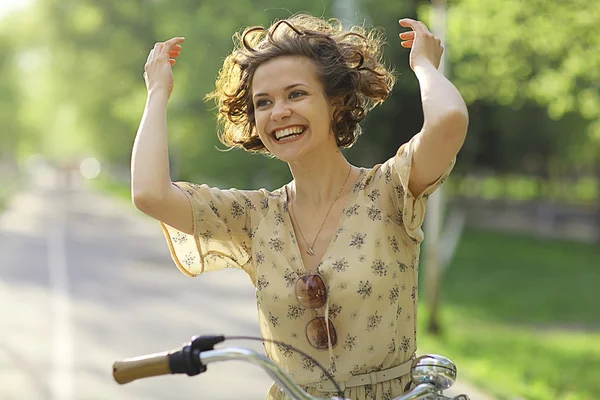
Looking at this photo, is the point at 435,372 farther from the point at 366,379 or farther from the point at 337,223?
the point at 337,223

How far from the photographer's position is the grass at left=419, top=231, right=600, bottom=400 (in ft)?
29.6

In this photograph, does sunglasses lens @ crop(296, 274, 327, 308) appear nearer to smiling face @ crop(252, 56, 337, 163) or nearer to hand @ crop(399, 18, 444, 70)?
smiling face @ crop(252, 56, 337, 163)

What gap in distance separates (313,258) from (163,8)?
19.7 m

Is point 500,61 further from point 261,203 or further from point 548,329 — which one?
point 261,203

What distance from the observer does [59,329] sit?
10547mm

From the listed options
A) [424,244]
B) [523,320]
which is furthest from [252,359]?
[424,244]

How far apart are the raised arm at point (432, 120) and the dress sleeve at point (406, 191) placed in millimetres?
16

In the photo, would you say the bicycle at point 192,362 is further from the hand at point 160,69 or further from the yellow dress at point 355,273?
the hand at point 160,69

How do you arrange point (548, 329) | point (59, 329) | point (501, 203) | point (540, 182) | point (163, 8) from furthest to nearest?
point (540, 182) < point (501, 203) < point (163, 8) < point (548, 329) < point (59, 329)

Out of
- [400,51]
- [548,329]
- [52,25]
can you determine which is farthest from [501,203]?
[548,329]

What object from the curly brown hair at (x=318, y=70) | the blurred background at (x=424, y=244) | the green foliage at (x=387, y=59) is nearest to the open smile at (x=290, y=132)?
the curly brown hair at (x=318, y=70)

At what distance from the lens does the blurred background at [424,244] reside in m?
9.20

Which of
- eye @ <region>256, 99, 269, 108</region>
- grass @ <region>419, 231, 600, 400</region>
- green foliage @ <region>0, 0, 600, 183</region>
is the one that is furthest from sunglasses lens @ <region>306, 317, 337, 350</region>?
grass @ <region>419, 231, 600, 400</region>

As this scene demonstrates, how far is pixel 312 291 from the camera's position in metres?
2.18
